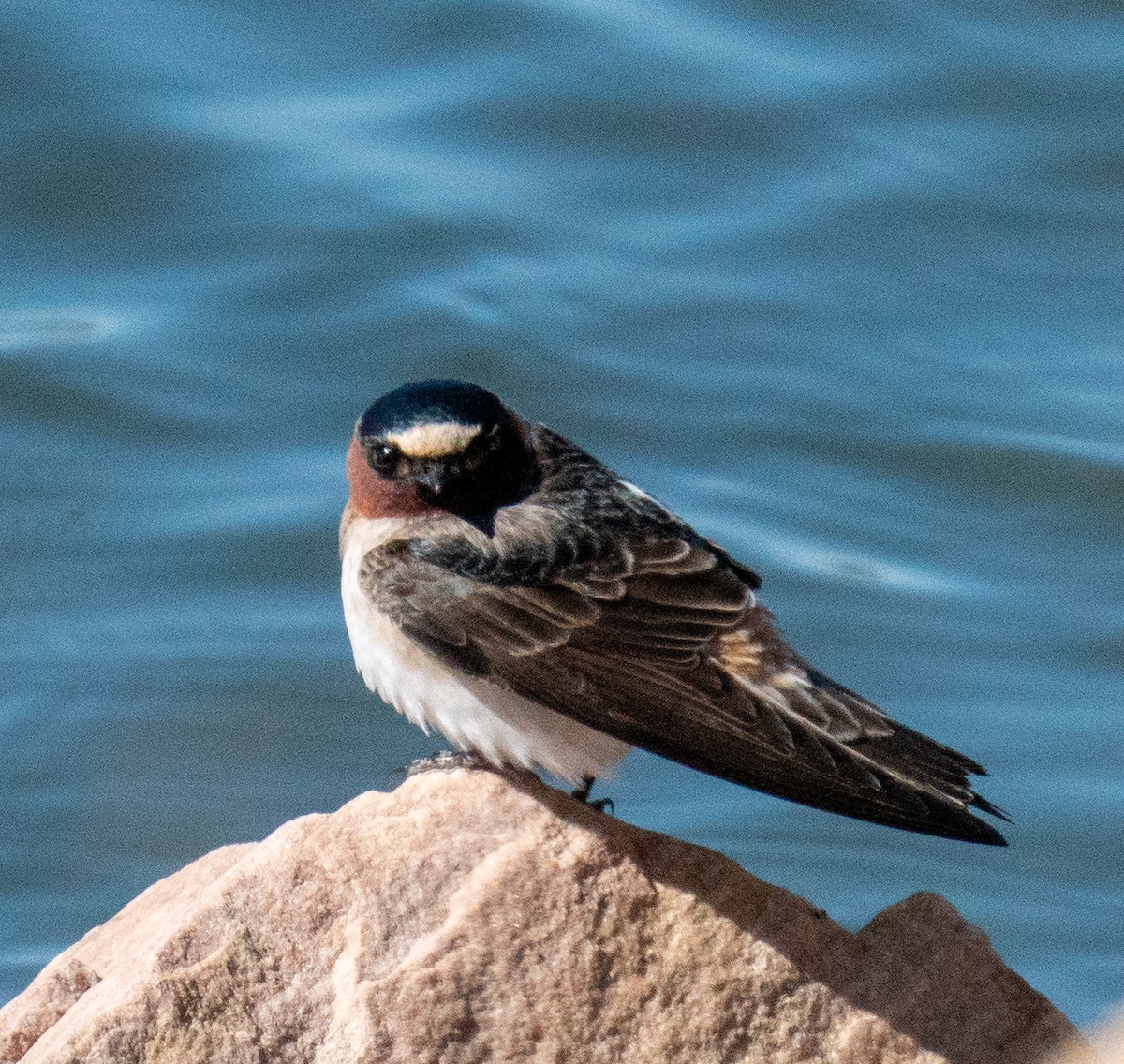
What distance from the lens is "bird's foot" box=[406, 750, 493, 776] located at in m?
7.45

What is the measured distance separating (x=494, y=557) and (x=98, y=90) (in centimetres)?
846

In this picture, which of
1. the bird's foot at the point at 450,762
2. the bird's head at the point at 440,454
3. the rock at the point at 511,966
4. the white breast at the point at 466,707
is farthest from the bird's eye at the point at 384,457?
the rock at the point at 511,966

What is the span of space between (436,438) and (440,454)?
5cm

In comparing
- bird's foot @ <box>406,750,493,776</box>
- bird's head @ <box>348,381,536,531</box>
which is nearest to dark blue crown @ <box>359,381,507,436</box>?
bird's head @ <box>348,381,536,531</box>

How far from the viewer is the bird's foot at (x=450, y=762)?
7.45 m

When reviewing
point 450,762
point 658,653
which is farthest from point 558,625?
point 450,762

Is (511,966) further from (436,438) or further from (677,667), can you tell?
(436,438)

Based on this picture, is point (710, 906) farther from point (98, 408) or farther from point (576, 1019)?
point (98, 408)

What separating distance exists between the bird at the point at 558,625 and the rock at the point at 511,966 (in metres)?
0.36

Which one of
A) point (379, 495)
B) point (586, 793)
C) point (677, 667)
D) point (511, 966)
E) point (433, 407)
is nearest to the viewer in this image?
point (511, 966)

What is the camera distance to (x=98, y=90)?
15.0m

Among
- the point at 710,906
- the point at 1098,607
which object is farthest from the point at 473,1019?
the point at 1098,607

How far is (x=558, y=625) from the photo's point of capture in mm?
7379

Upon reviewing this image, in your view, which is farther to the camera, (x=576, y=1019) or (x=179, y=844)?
(x=179, y=844)
